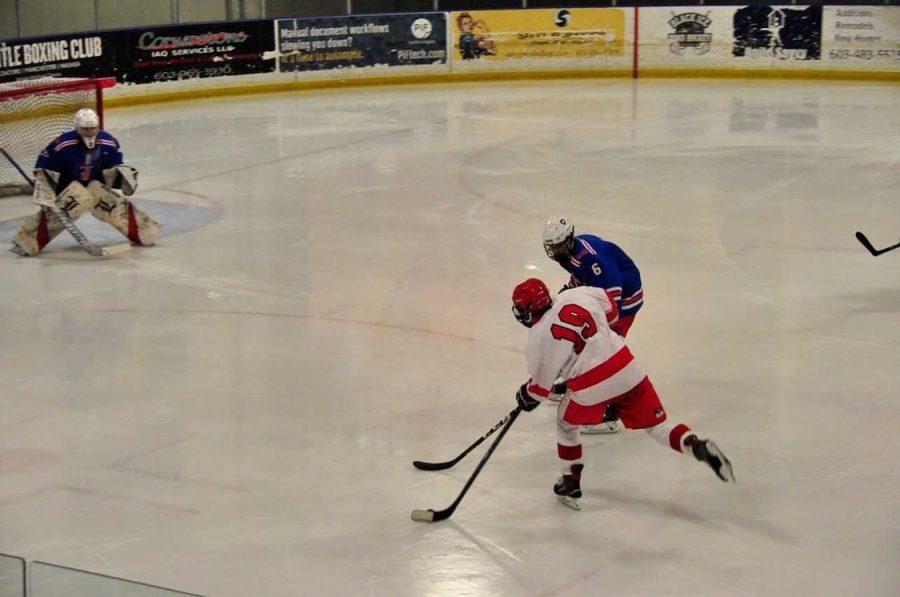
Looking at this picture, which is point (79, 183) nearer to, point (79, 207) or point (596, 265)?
point (79, 207)

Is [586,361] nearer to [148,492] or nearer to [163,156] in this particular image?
[148,492]

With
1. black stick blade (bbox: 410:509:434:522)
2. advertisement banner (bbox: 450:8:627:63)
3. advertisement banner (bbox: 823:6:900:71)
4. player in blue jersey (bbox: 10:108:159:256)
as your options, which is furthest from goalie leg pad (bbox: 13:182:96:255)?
advertisement banner (bbox: 823:6:900:71)

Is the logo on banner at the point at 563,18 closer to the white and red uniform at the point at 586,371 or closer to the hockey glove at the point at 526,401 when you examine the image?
the white and red uniform at the point at 586,371

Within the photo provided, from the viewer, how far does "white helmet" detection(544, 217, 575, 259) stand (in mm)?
5625

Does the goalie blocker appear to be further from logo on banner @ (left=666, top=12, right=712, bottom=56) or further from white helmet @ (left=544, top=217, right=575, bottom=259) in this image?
logo on banner @ (left=666, top=12, right=712, bottom=56)

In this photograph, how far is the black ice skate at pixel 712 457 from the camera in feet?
16.5

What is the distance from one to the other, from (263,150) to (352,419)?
768 centimetres

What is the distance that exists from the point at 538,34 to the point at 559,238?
14.2 metres

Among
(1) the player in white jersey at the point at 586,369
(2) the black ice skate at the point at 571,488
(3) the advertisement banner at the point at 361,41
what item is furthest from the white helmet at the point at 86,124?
(3) the advertisement banner at the point at 361,41

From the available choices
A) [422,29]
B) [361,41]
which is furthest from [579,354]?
[422,29]

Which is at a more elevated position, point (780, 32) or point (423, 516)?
point (780, 32)

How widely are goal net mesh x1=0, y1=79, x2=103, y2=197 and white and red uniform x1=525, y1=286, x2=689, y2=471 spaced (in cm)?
775

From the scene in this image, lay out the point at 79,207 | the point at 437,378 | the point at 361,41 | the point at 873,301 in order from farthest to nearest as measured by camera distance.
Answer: the point at 361,41
the point at 79,207
the point at 873,301
the point at 437,378

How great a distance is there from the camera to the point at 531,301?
5.04 meters
